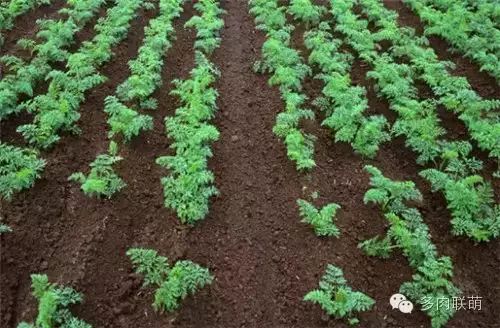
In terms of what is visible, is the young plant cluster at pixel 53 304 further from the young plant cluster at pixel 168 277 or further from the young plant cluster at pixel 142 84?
the young plant cluster at pixel 142 84

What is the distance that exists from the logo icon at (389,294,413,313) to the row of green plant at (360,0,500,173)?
3.44m

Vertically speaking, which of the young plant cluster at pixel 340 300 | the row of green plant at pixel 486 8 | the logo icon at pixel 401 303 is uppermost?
the row of green plant at pixel 486 8

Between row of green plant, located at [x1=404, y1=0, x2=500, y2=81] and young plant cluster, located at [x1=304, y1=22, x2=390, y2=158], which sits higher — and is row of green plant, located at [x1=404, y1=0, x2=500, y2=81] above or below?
above

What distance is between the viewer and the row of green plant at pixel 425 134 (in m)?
7.81

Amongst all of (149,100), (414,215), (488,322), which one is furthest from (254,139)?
(488,322)

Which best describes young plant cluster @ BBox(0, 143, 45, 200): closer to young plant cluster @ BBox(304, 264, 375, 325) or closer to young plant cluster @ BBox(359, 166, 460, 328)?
young plant cluster @ BBox(304, 264, 375, 325)

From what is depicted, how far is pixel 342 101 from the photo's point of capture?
374 inches

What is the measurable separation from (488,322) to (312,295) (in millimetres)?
2484

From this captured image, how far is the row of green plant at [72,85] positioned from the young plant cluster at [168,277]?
2974 millimetres

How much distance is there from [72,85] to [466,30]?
8840 millimetres

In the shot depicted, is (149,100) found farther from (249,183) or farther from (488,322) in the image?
(488,322)

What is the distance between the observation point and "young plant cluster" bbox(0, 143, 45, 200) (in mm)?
7766

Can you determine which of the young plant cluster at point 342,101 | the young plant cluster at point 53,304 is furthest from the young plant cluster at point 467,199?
the young plant cluster at point 53,304

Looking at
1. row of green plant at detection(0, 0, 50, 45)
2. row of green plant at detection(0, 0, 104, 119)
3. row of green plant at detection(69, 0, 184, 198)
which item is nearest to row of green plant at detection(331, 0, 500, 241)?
row of green plant at detection(69, 0, 184, 198)
